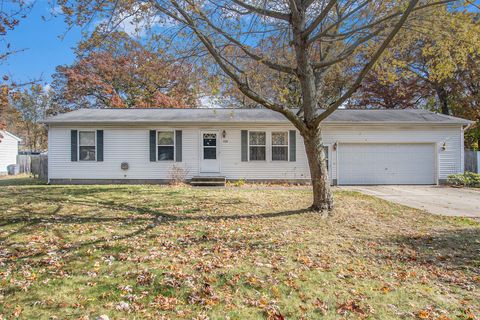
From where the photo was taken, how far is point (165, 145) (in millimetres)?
12758

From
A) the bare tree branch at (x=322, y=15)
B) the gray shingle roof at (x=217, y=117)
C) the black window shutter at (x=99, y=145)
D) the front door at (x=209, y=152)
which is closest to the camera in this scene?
the bare tree branch at (x=322, y=15)

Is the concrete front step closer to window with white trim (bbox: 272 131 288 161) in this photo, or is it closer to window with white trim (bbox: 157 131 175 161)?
window with white trim (bbox: 157 131 175 161)

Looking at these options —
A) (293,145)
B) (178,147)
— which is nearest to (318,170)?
(293,145)

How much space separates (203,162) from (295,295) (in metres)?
10.3

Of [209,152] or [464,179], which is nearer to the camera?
[464,179]

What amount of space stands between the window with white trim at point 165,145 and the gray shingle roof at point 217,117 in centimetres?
70

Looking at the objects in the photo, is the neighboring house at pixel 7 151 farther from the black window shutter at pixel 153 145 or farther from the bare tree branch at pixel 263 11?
the bare tree branch at pixel 263 11

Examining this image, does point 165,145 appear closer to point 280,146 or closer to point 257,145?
point 257,145

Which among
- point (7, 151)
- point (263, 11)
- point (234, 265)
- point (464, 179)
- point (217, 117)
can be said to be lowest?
point (234, 265)

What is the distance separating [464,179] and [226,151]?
10.6m

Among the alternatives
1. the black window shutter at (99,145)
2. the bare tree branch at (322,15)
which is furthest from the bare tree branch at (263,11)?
the black window shutter at (99,145)

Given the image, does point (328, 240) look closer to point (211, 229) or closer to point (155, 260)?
point (211, 229)

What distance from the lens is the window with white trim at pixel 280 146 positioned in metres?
12.9

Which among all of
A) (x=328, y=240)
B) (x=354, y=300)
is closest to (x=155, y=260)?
(x=354, y=300)
